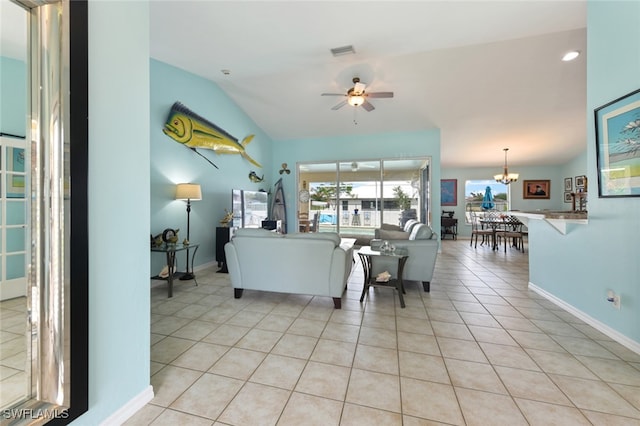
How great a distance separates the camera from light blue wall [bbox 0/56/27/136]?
1.04 m

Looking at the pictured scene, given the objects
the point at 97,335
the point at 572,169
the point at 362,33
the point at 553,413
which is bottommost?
the point at 553,413

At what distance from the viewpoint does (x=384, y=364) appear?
6.16 ft

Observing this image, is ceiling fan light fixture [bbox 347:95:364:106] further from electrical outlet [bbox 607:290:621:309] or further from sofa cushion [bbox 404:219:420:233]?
electrical outlet [bbox 607:290:621:309]

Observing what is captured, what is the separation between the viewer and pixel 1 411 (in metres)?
1.01

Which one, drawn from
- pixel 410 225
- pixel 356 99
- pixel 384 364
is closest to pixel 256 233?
pixel 384 364

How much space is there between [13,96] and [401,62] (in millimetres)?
4597

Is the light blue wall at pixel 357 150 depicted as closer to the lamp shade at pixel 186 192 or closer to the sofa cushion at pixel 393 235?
the sofa cushion at pixel 393 235

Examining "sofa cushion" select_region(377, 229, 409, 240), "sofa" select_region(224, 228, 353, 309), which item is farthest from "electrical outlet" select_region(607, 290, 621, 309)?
"sofa" select_region(224, 228, 353, 309)

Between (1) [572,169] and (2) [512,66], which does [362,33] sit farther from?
(1) [572,169]

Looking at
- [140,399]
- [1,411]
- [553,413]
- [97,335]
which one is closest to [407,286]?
[553,413]

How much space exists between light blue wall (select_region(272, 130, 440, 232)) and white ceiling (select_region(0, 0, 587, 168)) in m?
0.27

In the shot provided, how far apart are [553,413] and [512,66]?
4.69 meters

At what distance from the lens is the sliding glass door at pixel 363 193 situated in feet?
22.2

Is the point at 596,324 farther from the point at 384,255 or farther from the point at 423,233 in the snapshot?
the point at 384,255
